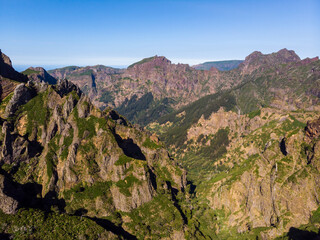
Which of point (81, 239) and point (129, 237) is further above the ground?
point (81, 239)

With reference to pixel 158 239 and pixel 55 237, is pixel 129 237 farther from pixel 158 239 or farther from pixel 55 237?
pixel 55 237

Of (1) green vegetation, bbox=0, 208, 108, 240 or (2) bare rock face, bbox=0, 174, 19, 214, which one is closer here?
(1) green vegetation, bbox=0, 208, 108, 240

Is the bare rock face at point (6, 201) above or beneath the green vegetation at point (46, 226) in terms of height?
above

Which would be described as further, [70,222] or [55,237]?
[70,222]

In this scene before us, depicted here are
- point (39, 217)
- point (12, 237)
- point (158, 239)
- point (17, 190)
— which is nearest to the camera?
point (12, 237)

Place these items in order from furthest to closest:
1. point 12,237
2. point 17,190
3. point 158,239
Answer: point 158,239 < point 17,190 < point 12,237

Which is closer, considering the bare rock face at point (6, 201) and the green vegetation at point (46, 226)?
the green vegetation at point (46, 226)

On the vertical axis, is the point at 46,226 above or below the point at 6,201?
below

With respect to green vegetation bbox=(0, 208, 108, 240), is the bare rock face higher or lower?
higher

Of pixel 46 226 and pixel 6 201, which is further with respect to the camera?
pixel 6 201

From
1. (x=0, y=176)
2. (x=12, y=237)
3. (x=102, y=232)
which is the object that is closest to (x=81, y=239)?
(x=102, y=232)

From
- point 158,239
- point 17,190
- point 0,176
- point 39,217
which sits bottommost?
point 158,239
